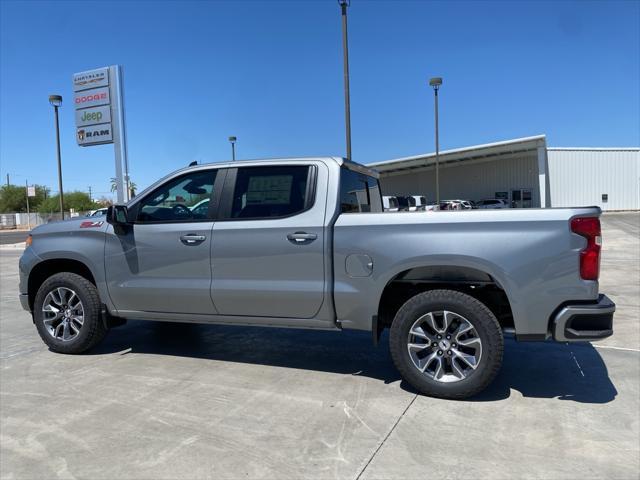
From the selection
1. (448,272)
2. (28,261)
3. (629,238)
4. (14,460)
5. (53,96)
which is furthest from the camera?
(53,96)

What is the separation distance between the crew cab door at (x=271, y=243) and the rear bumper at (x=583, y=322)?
1850 millimetres

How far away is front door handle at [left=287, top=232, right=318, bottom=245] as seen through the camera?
A: 4.30 meters

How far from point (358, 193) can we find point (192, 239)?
1.69 m

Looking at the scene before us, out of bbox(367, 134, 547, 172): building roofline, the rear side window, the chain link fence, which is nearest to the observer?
the rear side window

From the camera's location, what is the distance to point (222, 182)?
4770 mm

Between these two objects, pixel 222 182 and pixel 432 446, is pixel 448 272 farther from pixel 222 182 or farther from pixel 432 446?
pixel 222 182

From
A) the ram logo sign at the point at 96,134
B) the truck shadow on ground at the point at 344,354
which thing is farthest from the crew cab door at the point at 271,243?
the ram logo sign at the point at 96,134

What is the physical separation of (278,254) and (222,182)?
95cm

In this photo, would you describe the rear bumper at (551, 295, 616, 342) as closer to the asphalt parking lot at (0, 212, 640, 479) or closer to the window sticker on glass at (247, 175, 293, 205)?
the asphalt parking lot at (0, 212, 640, 479)

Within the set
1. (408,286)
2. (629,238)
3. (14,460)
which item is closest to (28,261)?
(14,460)

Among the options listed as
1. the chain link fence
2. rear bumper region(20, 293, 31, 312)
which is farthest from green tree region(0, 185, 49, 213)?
rear bumper region(20, 293, 31, 312)

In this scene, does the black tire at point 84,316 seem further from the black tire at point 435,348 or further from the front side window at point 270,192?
the black tire at point 435,348

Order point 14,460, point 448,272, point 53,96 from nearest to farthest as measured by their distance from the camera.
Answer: point 14,460 < point 448,272 < point 53,96

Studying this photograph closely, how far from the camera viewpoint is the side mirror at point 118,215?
483 centimetres
